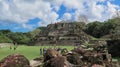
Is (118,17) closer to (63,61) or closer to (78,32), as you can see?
(78,32)

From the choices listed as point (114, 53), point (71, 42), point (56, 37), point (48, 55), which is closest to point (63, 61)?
point (48, 55)

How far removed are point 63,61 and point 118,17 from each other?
223ft

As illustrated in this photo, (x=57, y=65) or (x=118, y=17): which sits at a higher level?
(x=118, y=17)

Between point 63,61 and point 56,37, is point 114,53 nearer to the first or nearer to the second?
point 63,61

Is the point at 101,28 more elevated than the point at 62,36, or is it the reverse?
the point at 101,28

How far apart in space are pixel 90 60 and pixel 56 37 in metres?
65.3

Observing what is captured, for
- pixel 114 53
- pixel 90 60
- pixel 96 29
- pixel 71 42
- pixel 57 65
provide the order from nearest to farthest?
pixel 57 65
pixel 90 60
pixel 114 53
pixel 71 42
pixel 96 29

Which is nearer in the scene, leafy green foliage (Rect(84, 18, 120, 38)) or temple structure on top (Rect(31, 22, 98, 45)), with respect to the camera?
temple structure on top (Rect(31, 22, 98, 45))

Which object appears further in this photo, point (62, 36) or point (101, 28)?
point (101, 28)

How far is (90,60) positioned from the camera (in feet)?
72.4

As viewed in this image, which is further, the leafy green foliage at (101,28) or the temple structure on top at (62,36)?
the leafy green foliage at (101,28)

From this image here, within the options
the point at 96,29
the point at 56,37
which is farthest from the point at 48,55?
the point at 96,29

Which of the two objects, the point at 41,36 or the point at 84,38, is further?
the point at 41,36

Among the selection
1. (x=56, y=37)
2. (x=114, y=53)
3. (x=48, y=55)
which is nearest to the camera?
(x=48, y=55)
